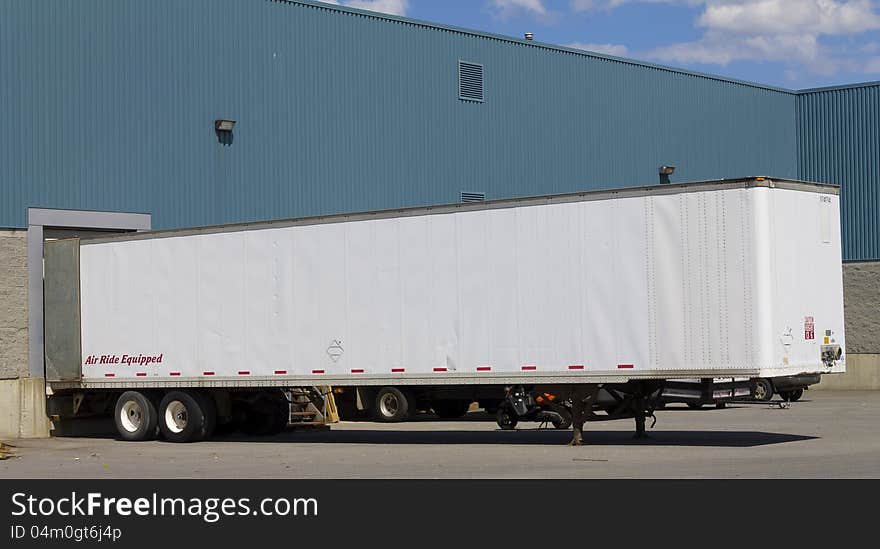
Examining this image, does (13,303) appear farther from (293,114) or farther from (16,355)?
(293,114)

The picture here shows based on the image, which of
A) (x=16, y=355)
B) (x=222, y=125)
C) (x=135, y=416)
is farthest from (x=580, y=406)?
(x=222, y=125)

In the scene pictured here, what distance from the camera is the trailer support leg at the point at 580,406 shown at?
22156 mm

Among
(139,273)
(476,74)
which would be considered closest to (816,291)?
(139,273)

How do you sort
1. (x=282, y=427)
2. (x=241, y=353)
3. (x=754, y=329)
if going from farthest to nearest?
(x=282, y=427), (x=241, y=353), (x=754, y=329)

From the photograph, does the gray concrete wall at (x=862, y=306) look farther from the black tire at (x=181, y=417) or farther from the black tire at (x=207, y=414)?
the black tire at (x=181, y=417)

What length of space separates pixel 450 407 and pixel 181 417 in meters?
A: 5.56

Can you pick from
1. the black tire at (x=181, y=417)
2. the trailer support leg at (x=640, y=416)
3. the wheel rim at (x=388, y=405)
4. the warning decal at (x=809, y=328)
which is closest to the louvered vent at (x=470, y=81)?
the wheel rim at (x=388, y=405)

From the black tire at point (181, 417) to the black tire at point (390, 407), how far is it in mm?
3908

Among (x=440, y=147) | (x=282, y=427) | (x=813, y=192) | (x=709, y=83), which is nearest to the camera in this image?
(x=813, y=192)

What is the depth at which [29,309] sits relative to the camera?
2847cm

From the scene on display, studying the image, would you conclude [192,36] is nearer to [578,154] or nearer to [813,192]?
[578,154]

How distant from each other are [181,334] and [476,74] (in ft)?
51.6

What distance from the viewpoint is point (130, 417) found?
2656 centimetres

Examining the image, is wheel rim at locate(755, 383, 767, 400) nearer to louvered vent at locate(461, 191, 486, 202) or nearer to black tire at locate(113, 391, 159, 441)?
black tire at locate(113, 391, 159, 441)
